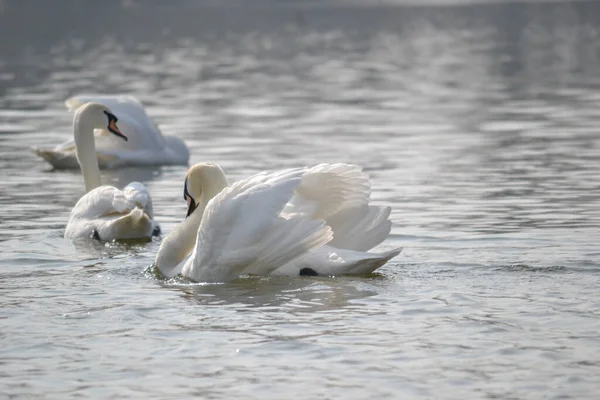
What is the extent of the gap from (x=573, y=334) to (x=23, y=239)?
18.7 feet

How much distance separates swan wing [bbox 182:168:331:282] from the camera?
966 centimetres

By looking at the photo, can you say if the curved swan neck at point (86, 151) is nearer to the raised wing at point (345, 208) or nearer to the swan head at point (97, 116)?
the swan head at point (97, 116)

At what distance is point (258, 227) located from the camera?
967cm

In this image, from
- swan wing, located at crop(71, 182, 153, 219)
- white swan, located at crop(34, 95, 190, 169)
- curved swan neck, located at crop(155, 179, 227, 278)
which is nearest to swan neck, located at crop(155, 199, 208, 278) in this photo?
curved swan neck, located at crop(155, 179, 227, 278)

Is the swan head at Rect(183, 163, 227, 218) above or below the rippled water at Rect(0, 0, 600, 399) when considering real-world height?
above

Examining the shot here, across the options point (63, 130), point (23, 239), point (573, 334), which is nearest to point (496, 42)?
point (63, 130)

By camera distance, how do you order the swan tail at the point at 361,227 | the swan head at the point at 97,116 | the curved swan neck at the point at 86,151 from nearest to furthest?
1. the swan tail at the point at 361,227
2. the curved swan neck at the point at 86,151
3. the swan head at the point at 97,116

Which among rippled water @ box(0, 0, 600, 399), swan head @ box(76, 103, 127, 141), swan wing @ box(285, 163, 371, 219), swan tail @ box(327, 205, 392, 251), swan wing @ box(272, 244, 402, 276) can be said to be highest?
swan head @ box(76, 103, 127, 141)

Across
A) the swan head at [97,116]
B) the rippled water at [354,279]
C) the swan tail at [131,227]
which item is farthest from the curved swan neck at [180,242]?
the swan head at [97,116]

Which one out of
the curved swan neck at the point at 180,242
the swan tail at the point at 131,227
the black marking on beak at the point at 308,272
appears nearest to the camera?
the black marking on beak at the point at 308,272

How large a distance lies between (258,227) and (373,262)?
32.9 inches

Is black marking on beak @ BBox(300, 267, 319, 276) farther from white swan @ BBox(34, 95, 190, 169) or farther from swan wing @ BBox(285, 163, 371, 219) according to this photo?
white swan @ BBox(34, 95, 190, 169)

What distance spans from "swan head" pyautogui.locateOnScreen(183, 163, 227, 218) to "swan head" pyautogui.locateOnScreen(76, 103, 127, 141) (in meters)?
4.05

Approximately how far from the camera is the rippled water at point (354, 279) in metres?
7.58
